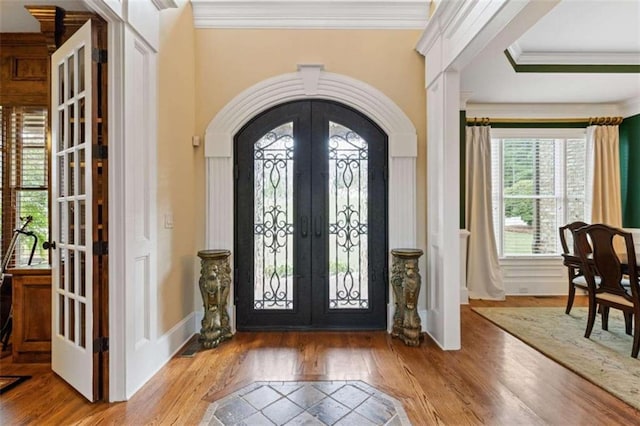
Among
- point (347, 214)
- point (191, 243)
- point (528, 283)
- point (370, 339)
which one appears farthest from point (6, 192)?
point (528, 283)

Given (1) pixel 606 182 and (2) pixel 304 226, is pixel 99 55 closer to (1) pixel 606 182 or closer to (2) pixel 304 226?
(2) pixel 304 226

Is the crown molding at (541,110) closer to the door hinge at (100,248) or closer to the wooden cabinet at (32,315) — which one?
the door hinge at (100,248)

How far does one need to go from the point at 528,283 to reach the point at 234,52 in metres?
5.21

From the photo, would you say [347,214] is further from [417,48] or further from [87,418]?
[87,418]

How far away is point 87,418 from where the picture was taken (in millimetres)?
2066

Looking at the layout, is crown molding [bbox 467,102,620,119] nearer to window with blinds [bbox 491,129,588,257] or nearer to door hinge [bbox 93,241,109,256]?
window with blinds [bbox 491,129,588,257]

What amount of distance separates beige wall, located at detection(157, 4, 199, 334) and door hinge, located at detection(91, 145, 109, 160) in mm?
513

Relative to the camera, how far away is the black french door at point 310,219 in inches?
142

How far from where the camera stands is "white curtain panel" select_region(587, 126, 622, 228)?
498 centimetres

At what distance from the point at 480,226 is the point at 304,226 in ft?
9.29

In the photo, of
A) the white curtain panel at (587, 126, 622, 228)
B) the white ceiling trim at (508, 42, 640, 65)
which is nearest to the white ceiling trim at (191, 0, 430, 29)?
the white ceiling trim at (508, 42, 640, 65)

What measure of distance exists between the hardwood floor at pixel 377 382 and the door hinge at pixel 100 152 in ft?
5.39

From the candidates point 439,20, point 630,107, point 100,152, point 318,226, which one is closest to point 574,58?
point 630,107

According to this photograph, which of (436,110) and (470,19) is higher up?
(470,19)
